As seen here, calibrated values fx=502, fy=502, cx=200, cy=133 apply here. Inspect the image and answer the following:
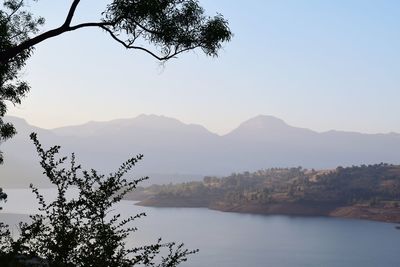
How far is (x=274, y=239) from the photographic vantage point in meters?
126

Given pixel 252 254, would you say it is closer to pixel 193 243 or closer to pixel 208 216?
pixel 193 243

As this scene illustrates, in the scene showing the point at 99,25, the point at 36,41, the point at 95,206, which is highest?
the point at 99,25

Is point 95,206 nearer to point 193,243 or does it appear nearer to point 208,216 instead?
point 193,243

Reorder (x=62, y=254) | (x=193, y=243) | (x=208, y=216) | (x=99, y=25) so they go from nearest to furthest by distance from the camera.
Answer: (x=62, y=254)
(x=99, y=25)
(x=193, y=243)
(x=208, y=216)

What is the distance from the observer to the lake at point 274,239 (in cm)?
9611

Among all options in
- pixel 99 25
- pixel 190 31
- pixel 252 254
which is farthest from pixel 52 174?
pixel 252 254

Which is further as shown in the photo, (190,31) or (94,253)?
(190,31)

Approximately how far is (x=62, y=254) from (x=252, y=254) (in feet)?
324

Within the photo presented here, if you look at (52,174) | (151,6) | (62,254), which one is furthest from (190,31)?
(62,254)

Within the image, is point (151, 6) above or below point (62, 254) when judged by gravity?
above

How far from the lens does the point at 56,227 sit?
7418 mm

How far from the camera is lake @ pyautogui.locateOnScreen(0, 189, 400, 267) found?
315 ft

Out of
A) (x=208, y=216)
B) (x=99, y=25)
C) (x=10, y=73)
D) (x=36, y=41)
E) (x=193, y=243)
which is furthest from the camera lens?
(x=208, y=216)

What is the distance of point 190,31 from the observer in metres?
13.4
